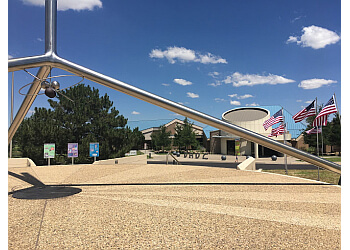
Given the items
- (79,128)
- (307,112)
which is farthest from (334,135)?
(79,128)

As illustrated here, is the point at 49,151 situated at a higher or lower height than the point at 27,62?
lower

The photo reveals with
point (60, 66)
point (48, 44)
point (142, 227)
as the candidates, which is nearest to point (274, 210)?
point (142, 227)

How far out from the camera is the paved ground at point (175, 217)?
4.23m

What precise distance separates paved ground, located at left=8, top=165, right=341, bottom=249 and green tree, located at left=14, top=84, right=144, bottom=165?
16510 millimetres

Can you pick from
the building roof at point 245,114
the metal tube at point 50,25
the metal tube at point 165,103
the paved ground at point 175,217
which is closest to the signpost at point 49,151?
the paved ground at point 175,217

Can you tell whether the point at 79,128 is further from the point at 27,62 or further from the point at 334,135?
the point at 334,135

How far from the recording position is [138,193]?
7.87 m

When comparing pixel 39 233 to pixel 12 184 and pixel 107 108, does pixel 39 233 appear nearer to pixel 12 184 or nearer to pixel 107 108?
pixel 12 184

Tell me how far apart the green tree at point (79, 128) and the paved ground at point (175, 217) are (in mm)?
16510

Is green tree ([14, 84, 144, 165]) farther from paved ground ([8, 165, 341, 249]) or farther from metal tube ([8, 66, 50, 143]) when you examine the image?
paved ground ([8, 165, 341, 249])

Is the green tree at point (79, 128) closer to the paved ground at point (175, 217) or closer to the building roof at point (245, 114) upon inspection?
the paved ground at point (175, 217)

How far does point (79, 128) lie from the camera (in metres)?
26.0

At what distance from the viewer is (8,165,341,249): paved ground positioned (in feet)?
13.9

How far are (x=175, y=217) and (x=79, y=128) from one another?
22985 mm
